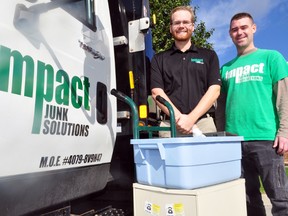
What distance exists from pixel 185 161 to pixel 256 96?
1.09 meters

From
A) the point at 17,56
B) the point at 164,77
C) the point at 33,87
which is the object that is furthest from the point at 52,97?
the point at 164,77

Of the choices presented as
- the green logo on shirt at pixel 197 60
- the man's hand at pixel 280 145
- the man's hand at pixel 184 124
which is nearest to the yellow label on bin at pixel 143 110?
the man's hand at pixel 184 124

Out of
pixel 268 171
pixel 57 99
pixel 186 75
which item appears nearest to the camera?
pixel 57 99

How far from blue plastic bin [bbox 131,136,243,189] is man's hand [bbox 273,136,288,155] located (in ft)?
1.57

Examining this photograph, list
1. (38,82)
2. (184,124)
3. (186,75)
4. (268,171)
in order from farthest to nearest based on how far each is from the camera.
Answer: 1. (186,75)
2. (268,171)
3. (184,124)
4. (38,82)

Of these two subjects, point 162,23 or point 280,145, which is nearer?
point 280,145

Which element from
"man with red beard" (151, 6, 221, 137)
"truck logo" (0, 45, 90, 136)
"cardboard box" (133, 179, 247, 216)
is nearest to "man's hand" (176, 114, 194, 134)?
"man with red beard" (151, 6, 221, 137)

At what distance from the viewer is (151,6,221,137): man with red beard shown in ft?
8.16

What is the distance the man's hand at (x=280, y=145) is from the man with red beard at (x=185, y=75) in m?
0.47

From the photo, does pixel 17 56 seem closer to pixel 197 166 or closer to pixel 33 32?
pixel 33 32

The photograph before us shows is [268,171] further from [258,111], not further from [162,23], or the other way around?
[162,23]

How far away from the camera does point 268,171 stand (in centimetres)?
239

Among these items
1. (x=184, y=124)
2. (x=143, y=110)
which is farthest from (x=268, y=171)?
(x=143, y=110)

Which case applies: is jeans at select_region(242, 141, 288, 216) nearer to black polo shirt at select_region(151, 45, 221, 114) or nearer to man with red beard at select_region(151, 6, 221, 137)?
man with red beard at select_region(151, 6, 221, 137)
